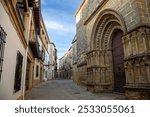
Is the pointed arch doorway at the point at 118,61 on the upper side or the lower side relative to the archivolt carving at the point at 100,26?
lower

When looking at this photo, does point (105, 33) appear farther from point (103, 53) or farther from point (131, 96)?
point (131, 96)

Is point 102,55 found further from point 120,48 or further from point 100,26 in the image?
point 100,26

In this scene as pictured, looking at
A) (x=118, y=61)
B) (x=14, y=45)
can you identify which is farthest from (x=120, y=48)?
(x=14, y=45)

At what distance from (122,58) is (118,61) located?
39 centimetres

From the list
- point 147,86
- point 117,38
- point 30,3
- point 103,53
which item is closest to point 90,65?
point 103,53

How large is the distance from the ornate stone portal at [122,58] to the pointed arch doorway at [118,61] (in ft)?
0.33

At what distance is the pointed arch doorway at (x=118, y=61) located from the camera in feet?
21.6

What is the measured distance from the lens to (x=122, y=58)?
21.6 feet

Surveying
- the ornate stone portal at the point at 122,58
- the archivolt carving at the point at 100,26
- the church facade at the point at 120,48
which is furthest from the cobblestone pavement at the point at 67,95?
the archivolt carving at the point at 100,26

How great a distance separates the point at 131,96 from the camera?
184 inches

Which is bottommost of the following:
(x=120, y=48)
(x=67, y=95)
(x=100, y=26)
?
(x=67, y=95)

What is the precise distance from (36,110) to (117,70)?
5.54 meters

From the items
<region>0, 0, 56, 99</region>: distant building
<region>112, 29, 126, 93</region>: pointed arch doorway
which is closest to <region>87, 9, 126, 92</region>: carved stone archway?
<region>112, 29, 126, 93</region>: pointed arch doorway

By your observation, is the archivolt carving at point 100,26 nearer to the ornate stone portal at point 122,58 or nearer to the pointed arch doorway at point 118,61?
the ornate stone portal at point 122,58
